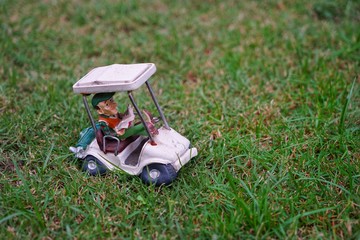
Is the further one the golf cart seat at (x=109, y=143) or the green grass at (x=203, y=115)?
the golf cart seat at (x=109, y=143)

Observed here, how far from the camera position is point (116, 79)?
8.42 ft

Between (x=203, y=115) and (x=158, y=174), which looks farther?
(x=203, y=115)

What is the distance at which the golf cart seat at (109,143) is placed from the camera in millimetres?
2746

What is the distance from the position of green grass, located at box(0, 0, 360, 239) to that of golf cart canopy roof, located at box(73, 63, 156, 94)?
1.85 feet

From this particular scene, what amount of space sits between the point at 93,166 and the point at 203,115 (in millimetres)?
1051

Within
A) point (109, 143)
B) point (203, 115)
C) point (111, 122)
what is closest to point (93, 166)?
point (109, 143)

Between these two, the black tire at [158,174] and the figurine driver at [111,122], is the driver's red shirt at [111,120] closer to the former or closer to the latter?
the figurine driver at [111,122]

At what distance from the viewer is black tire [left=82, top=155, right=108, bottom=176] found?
2.79m

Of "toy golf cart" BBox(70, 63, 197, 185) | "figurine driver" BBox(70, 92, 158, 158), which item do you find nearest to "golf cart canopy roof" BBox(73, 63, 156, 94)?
"toy golf cart" BBox(70, 63, 197, 185)

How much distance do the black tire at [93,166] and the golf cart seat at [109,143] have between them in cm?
10

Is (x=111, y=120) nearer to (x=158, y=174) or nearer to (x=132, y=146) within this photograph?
(x=132, y=146)

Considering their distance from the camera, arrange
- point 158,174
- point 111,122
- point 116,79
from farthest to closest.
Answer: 1. point 111,122
2. point 158,174
3. point 116,79

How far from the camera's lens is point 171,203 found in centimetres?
253


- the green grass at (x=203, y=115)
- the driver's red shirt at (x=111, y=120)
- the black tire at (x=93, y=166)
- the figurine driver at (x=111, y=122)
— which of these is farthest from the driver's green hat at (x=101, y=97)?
the green grass at (x=203, y=115)
